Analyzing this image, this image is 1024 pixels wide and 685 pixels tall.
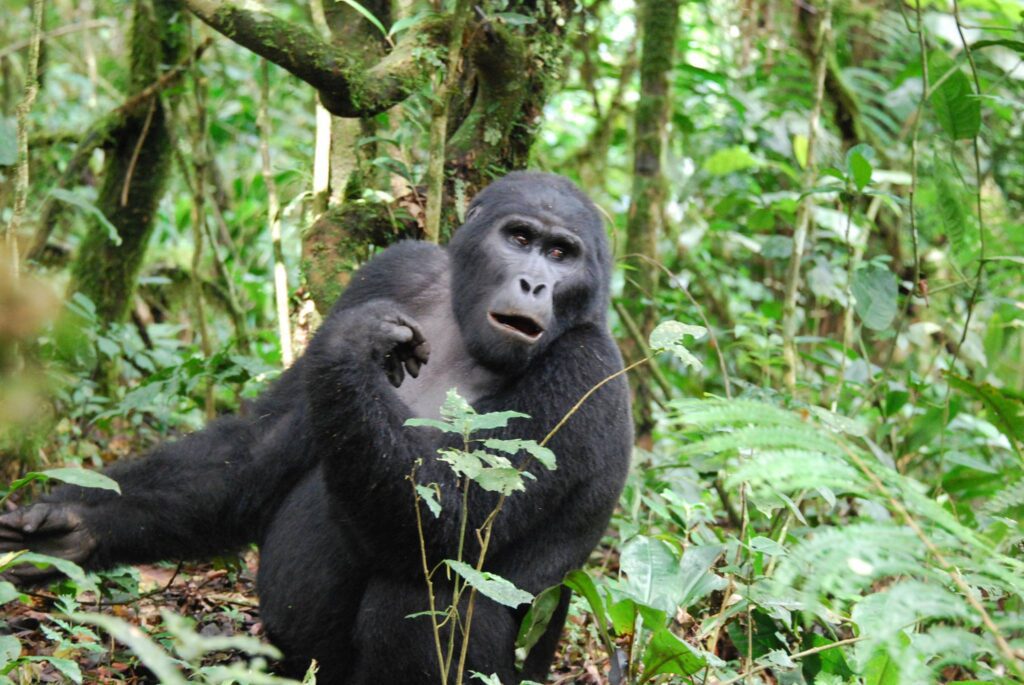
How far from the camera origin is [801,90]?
8.79 metres

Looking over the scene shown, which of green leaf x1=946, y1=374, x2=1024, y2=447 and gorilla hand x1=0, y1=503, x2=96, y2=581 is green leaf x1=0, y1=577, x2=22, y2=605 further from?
green leaf x1=946, y1=374, x2=1024, y2=447

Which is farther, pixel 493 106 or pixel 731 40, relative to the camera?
pixel 731 40

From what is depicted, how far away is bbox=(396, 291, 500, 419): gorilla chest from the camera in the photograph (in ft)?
13.1

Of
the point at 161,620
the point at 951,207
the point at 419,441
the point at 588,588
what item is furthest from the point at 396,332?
the point at 951,207

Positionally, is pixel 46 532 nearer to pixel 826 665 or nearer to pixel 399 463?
pixel 399 463

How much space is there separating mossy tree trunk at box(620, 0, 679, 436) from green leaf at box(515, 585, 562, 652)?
3240mm

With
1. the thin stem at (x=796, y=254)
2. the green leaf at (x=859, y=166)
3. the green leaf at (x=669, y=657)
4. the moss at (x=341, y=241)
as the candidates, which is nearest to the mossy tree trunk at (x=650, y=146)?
the thin stem at (x=796, y=254)

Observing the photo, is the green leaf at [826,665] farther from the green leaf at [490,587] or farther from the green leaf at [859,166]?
the green leaf at [859,166]

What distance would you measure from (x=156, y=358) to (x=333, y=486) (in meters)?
2.87

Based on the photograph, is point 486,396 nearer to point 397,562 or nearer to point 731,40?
point 397,562

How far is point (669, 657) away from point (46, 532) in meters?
2.32

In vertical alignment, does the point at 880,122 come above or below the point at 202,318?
above

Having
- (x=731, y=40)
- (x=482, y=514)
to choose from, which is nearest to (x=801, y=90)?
(x=731, y=40)

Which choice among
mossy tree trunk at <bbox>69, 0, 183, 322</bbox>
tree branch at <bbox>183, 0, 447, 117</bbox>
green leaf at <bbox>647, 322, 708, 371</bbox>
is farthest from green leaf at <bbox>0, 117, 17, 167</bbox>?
green leaf at <bbox>647, 322, 708, 371</bbox>
